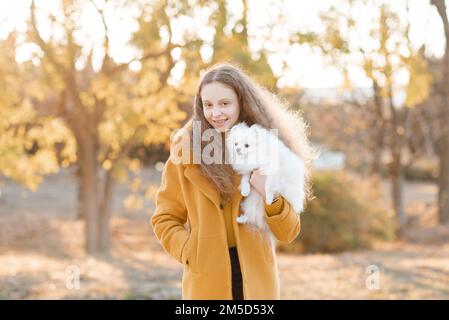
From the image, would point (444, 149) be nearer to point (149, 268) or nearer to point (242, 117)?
point (149, 268)

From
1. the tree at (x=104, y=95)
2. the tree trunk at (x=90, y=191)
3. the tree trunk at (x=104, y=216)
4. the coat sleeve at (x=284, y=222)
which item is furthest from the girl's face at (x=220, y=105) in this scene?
the tree trunk at (x=104, y=216)

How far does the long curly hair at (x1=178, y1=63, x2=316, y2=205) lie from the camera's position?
2.79 metres

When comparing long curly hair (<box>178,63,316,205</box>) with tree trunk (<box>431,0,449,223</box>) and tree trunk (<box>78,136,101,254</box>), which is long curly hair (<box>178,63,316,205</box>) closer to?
tree trunk (<box>78,136,101,254</box>)

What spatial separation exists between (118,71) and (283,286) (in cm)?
500

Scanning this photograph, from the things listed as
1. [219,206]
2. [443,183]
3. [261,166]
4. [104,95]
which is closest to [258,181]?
[261,166]

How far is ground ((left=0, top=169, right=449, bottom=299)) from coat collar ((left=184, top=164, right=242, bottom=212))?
3496mm

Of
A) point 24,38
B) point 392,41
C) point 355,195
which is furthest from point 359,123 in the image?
point 24,38

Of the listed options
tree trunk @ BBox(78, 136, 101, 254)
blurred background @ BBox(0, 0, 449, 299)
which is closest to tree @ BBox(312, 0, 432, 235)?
blurred background @ BBox(0, 0, 449, 299)

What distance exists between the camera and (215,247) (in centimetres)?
271

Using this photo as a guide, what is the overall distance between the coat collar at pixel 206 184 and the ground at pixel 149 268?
Result: 3496 mm

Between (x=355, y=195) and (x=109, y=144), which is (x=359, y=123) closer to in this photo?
(x=355, y=195)

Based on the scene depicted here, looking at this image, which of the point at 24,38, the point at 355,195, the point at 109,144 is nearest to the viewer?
the point at 24,38

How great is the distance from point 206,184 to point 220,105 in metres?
0.37

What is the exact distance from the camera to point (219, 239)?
107 inches
